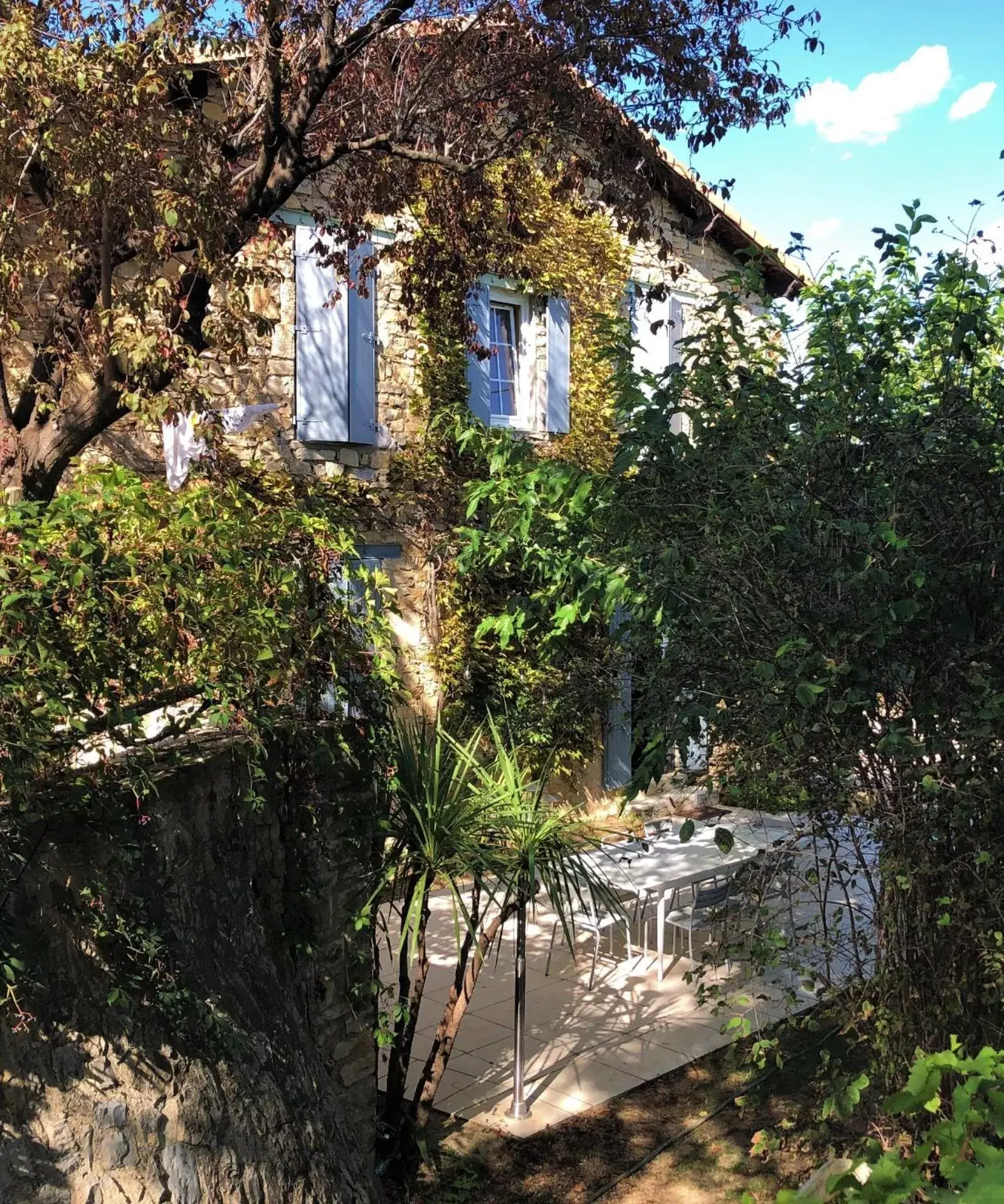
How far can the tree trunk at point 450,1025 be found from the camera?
511cm

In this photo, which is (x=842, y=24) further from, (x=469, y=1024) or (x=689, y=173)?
(x=469, y=1024)

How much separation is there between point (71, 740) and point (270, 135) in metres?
3.27

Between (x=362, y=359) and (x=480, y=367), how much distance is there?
1444 mm

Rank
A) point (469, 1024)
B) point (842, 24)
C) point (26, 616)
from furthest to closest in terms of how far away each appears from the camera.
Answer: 1. point (469, 1024)
2. point (842, 24)
3. point (26, 616)

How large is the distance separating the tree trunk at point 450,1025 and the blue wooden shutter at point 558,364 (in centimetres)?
609

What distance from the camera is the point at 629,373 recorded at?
5062mm

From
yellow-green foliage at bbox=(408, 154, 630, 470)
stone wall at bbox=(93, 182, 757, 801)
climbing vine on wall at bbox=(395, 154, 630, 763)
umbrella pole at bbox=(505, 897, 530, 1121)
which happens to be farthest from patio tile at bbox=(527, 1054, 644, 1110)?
yellow-green foliage at bbox=(408, 154, 630, 470)

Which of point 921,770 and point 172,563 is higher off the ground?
point 172,563

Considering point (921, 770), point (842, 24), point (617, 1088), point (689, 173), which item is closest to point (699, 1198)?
point (617, 1088)

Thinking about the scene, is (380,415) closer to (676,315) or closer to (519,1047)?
(676,315)

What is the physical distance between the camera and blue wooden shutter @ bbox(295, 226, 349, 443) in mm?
8398

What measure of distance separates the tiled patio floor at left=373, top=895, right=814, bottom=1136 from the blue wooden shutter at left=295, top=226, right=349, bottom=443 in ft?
13.0

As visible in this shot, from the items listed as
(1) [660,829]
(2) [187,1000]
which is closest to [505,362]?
(1) [660,829]

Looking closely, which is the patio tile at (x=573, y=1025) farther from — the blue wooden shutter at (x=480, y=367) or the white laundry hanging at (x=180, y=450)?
the blue wooden shutter at (x=480, y=367)
